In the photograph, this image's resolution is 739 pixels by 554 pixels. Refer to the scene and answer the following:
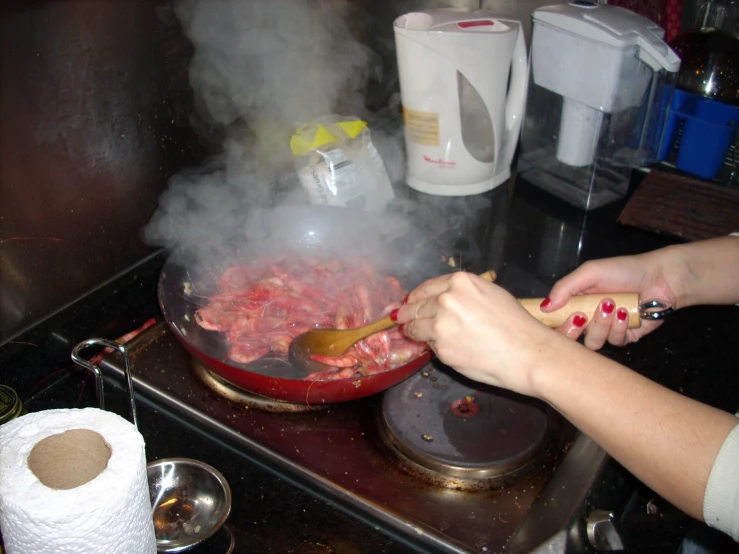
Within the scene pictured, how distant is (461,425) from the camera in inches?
52.9

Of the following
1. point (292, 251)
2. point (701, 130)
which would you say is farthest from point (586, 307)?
point (701, 130)

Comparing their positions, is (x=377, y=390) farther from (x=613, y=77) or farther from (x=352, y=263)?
(x=613, y=77)

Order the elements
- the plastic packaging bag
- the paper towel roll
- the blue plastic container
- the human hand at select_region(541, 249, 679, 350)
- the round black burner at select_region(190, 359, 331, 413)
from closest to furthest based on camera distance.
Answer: the paper towel roll
the human hand at select_region(541, 249, 679, 350)
the round black burner at select_region(190, 359, 331, 413)
the plastic packaging bag
the blue plastic container

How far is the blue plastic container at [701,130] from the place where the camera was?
2004 mm

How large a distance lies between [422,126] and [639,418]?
4.01ft

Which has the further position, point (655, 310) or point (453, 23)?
point (453, 23)

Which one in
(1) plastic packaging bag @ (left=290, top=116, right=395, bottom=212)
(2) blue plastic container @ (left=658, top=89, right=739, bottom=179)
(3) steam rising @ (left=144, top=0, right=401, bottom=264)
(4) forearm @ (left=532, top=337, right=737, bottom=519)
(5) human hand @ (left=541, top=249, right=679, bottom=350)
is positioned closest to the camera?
(4) forearm @ (left=532, top=337, right=737, bottom=519)

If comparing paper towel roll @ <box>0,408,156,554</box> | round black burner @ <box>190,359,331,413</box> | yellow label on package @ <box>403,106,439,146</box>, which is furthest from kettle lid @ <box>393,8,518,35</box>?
paper towel roll @ <box>0,408,156,554</box>

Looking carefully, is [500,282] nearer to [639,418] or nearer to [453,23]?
[453,23]

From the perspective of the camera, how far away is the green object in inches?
43.7

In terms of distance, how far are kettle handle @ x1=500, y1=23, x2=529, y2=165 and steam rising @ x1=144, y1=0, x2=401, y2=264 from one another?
0.37 meters

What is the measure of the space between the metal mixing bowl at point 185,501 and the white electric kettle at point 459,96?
1.17 meters

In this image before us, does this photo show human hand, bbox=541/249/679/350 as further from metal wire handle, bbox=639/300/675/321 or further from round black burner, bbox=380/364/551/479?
round black burner, bbox=380/364/551/479

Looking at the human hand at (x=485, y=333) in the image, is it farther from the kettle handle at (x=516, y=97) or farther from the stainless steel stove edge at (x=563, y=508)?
the kettle handle at (x=516, y=97)
